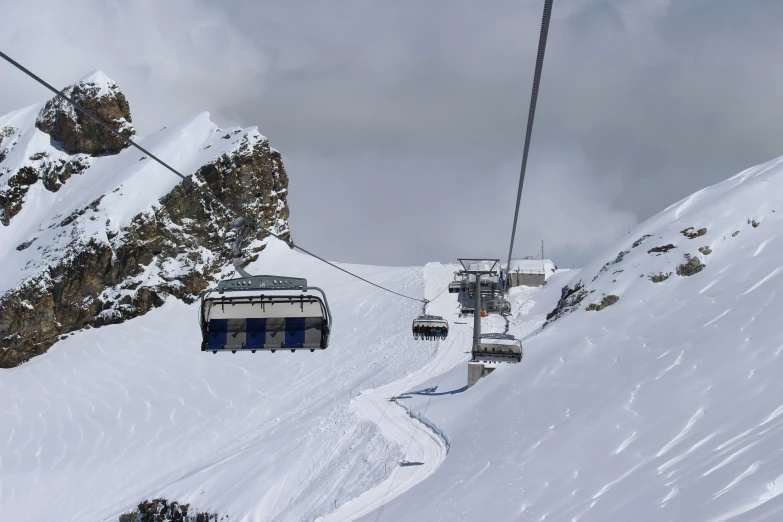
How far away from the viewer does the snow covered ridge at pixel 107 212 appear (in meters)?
66.9

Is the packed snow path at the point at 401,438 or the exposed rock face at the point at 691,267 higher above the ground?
the exposed rock face at the point at 691,267

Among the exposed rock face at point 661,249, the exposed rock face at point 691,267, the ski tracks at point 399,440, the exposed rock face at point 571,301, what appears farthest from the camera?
the exposed rock face at point 571,301

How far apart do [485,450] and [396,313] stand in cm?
3378

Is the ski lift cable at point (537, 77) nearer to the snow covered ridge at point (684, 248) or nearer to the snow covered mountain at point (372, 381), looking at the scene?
the snow covered mountain at point (372, 381)

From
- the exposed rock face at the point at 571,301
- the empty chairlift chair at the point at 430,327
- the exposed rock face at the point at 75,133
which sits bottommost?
the empty chairlift chair at the point at 430,327

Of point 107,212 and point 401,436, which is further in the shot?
point 107,212

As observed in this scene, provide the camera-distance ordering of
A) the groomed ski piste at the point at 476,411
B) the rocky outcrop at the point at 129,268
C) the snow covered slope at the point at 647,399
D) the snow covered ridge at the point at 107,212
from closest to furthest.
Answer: the snow covered slope at the point at 647,399, the groomed ski piste at the point at 476,411, the rocky outcrop at the point at 129,268, the snow covered ridge at the point at 107,212

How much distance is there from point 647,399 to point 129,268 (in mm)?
57501

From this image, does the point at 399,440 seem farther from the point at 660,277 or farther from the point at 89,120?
the point at 89,120

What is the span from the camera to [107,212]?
70125mm

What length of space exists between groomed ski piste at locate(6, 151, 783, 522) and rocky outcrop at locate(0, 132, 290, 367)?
5.86m

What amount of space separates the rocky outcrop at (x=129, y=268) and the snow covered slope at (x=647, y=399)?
40.4 meters

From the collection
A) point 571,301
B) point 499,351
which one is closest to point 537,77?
point 499,351

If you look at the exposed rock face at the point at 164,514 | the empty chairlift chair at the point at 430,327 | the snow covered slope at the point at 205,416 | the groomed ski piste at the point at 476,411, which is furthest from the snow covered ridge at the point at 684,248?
the exposed rock face at the point at 164,514
